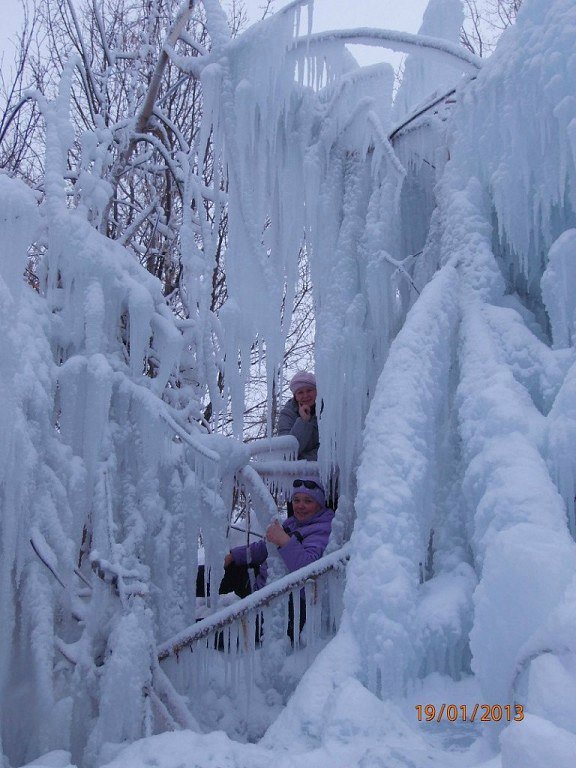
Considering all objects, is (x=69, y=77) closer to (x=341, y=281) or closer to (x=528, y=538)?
(x=341, y=281)

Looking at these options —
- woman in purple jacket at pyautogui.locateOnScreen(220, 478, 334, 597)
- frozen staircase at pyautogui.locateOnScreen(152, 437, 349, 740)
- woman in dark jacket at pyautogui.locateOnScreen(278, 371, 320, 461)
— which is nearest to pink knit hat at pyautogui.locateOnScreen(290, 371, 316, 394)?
woman in dark jacket at pyautogui.locateOnScreen(278, 371, 320, 461)

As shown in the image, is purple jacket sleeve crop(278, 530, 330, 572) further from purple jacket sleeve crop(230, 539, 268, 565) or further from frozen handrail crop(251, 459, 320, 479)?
purple jacket sleeve crop(230, 539, 268, 565)

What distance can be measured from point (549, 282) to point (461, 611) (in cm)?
106

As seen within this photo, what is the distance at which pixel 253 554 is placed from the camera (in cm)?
445

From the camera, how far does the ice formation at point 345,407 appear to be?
4.96 ft

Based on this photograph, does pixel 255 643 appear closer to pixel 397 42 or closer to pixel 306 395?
pixel 306 395

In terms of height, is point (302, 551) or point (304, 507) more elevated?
point (304, 507)

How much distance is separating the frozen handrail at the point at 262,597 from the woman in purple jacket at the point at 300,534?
1.08ft

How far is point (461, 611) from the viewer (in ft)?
5.56

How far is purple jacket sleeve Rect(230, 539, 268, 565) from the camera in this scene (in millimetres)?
4445

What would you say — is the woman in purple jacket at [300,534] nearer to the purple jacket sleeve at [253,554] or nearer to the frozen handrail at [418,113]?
the purple jacket sleeve at [253,554]

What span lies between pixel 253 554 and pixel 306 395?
46.0 inches

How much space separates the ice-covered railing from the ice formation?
0.09 m

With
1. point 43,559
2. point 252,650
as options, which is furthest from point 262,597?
point 43,559
